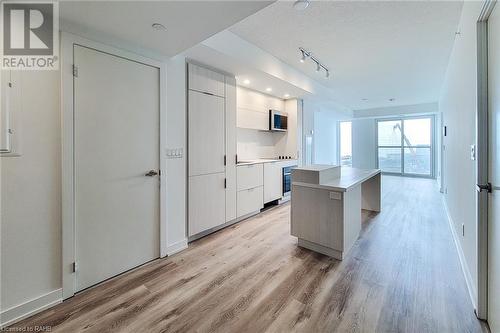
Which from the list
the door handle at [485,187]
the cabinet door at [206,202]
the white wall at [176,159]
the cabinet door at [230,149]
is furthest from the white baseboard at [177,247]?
the door handle at [485,187]

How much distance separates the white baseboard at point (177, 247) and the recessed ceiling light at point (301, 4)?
9.49ft

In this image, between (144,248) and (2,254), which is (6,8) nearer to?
(2,254)

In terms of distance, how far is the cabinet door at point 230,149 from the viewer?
3519mm

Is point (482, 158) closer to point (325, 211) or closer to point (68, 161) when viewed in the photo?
point (325, 211)

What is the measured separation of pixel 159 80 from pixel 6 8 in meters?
1.18

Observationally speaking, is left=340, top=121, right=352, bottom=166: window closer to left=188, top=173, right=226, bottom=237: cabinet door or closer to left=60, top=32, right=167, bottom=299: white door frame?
left=188, top=173, right=226, bottom=237: cabinet door

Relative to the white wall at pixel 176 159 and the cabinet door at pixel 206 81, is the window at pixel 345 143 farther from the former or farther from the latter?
the white wall at pixel 176 159

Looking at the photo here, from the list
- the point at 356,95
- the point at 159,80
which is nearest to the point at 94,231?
the point at 159,80

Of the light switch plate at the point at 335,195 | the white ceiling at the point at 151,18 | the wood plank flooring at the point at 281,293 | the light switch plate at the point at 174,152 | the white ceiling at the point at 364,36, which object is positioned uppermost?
the white ceiling at the point at 364,36

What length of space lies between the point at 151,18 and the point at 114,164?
4.35 feet

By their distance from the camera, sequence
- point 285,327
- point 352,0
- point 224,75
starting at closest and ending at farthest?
point 285,327, point 352,0, point 224,75

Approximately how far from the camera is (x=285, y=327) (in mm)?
1587

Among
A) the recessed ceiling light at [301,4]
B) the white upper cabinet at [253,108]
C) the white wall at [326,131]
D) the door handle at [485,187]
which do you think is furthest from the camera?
the white wall at [326,131]

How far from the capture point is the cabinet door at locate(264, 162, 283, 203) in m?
4.38
